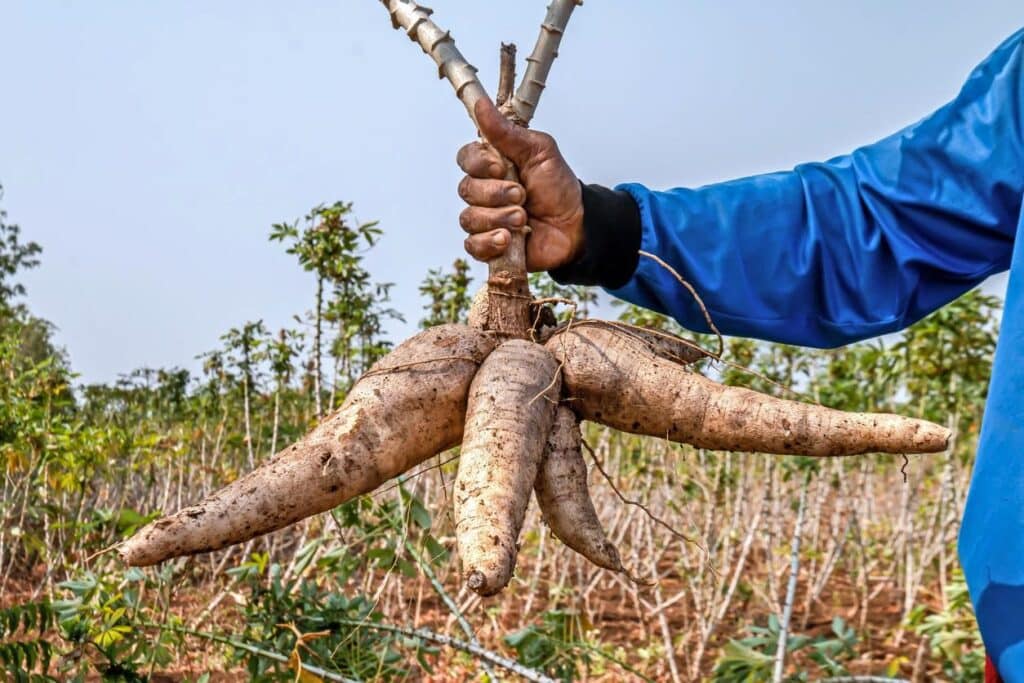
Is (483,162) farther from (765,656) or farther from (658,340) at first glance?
(765,656)

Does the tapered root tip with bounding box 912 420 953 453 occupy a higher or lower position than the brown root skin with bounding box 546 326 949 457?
lower

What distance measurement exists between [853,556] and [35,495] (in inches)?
151

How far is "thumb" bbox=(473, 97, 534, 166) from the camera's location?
57.5 inches

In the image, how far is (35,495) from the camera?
3.74 m

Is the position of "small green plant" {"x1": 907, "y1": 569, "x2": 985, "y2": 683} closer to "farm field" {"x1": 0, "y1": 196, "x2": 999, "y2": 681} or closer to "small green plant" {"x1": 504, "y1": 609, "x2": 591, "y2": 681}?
"farm field" {"x1": 0, "y1": 196, "x2": 999, "y2": 681}

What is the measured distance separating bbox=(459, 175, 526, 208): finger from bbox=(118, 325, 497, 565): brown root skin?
0.23 meters

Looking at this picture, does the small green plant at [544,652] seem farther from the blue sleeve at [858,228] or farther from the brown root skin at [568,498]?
the blue sleeve at [858,228]

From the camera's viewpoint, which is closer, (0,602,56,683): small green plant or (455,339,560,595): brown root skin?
(455,339,560,595): brown root skin

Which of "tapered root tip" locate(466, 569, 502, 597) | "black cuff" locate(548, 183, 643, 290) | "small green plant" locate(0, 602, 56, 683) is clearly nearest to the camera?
"tapered root tip" locate(466, 569, 502, 597)

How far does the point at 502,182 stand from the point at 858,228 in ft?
2.17

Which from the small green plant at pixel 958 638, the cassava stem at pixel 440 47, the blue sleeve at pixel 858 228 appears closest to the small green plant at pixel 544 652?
the blue sleeve at pixel 858 228

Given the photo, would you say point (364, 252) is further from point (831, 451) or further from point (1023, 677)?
point (1023, 677)

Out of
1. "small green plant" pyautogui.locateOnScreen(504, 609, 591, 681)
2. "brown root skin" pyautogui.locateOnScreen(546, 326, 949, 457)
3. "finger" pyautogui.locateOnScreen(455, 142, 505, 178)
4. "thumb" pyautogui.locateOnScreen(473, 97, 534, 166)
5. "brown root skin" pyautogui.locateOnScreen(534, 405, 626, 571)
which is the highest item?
"thumb" pyautogui.locateOnScreen(473, 97, 534, 166)

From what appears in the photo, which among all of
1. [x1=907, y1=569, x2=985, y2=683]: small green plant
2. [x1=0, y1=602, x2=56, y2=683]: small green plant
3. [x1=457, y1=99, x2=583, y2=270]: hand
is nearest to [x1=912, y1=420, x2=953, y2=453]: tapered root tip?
[x1=457, y1=99, x2=583, y2=270]: hand
